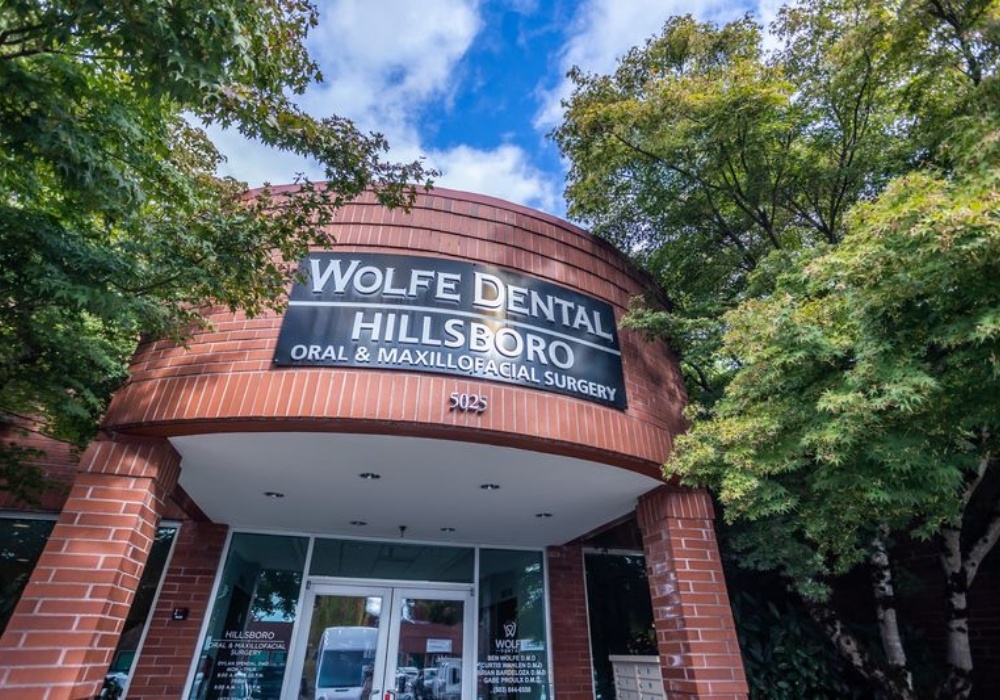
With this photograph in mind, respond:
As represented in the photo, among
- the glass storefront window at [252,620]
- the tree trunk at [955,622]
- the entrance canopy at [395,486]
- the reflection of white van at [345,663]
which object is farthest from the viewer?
the reflection of white van at [345,663]

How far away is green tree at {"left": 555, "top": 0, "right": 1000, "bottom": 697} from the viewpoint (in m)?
2.86

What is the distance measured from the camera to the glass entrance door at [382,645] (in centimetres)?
554

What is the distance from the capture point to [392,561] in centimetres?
626

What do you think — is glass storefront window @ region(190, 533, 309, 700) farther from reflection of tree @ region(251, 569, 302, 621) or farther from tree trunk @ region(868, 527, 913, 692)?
tree trunk @ region(868, 527, 913, 692)

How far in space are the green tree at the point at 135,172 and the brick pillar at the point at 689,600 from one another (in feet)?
11.3

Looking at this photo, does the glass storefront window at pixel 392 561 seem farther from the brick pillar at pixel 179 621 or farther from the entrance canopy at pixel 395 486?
the brick pillar at pixel 179 621

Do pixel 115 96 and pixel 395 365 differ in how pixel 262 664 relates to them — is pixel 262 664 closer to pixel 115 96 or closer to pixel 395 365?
pixel 395 365

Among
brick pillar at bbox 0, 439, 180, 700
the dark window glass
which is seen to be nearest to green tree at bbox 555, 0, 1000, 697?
the dark window glass

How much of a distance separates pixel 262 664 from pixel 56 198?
4750mm

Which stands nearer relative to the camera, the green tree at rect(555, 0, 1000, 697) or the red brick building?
the green tree at rect(555, 0, 1000, 697)

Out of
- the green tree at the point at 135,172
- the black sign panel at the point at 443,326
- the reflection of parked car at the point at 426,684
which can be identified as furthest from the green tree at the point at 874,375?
the reflection of parked car at the point at 426,684

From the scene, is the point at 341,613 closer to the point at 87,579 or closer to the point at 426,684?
the point at 426,684

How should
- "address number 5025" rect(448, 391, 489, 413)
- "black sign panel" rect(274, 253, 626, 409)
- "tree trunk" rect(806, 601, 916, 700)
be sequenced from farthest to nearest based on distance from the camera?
"tree trunk" rect(806, 601, 916, 700) < "black sign panel" rect(274, 253, 626, 409) < "address number 5025" rect(448, 391, 489, 413)

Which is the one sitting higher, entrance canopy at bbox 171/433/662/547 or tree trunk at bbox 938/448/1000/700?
entrance canopy at bbox 171/433/662/547
